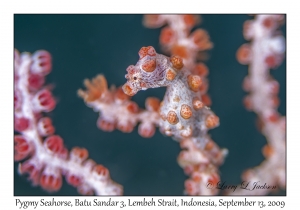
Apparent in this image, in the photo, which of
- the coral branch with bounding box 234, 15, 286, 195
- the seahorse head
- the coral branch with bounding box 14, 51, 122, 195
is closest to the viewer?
the seahorse head

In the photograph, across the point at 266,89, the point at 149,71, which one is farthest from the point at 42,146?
the point at 266,89

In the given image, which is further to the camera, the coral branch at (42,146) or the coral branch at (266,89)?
the coral branch at (266,89)

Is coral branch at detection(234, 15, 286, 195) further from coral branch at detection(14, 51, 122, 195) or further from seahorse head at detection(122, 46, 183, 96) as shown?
coral branch at detection(14, 51, 122, 195)

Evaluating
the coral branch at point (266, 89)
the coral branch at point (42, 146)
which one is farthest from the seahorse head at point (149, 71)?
the coral branch at point (266, 89)

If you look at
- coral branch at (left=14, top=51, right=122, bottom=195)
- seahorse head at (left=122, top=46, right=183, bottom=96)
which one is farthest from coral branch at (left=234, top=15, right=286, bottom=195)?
coral branch at (left=14, top=51, right=122, bottom=195)

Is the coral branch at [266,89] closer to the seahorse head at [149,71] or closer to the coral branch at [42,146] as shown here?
the seahorse head at [149,71]

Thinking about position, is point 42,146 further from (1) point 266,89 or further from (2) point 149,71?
(1) point 266,89

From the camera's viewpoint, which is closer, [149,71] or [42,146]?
[149,71]

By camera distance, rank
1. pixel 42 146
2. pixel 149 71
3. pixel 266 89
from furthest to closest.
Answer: pixel 266 89
pixel 42 146
pixel 149 71
